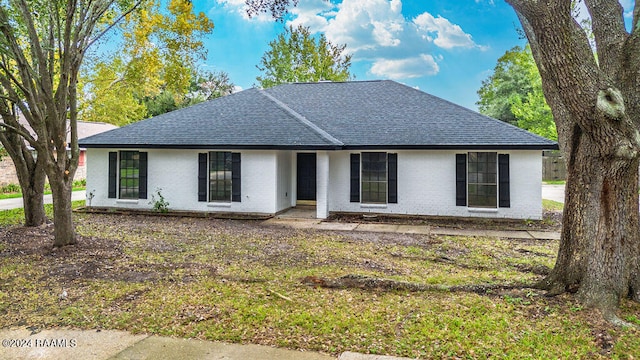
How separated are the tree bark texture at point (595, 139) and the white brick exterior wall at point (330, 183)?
6.68 meters

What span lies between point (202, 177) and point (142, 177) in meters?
2.12

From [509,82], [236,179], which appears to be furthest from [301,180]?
[509,82]

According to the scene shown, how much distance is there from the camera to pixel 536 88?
25.7 meters

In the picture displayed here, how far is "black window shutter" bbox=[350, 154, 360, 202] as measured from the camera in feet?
39.5

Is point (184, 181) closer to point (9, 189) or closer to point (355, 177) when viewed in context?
point (355, 177)

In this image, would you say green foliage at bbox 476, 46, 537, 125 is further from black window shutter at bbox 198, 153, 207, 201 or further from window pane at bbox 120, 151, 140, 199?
window pane at bbox 120, 151, 140, 199

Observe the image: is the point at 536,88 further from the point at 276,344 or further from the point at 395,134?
the point at 276,344

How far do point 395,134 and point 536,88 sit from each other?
18706mm

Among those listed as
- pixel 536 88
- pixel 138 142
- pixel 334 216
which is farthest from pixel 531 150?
pixel 536 88

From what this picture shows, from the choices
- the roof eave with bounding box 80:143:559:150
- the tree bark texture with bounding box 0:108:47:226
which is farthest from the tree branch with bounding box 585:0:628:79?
the tree bark texture with bounding box 0:108:47:226

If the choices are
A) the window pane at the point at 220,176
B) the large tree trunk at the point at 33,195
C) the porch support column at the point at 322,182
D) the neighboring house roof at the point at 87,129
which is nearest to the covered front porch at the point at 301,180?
the porch support column at the point at 322,182

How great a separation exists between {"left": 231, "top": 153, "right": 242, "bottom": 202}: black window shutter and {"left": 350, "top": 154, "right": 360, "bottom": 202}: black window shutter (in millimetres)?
3425

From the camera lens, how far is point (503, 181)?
11086mm

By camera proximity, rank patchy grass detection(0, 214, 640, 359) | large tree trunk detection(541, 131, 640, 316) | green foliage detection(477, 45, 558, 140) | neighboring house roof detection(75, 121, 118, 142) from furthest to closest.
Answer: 1. neighboring house roof detection(75, 121, 118, 142)
2. green foliage detection(477, 45, 558, 140)
3. large tree trunk detection(541, 131, 640, 316)
4. patchy grass detection(0, 214, 640, 359)
